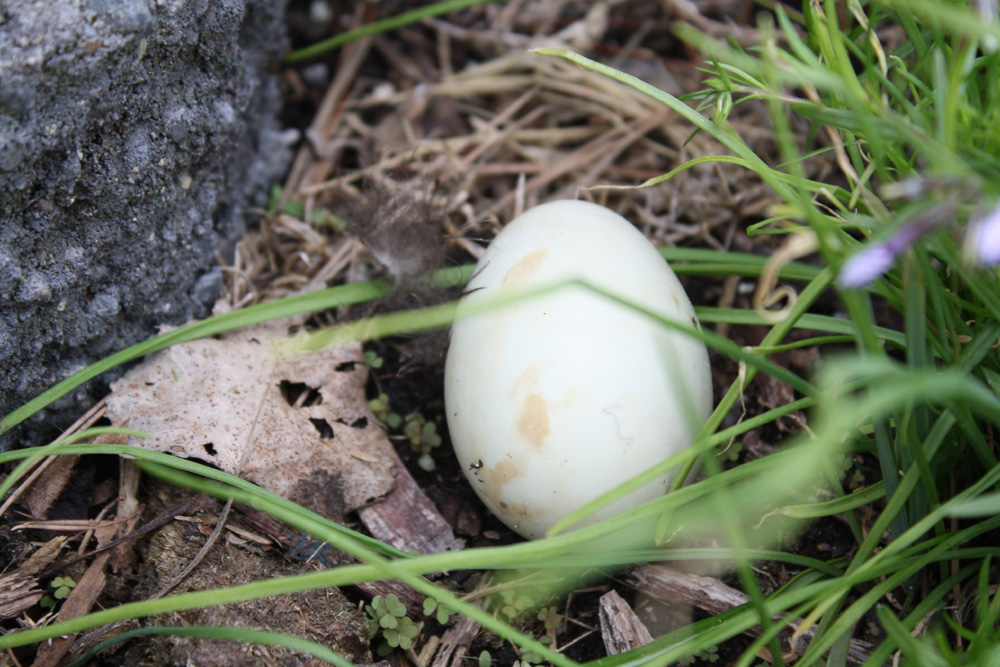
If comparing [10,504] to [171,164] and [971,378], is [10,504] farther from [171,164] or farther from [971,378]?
[971,378]

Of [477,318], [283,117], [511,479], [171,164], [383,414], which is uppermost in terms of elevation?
[171,164]

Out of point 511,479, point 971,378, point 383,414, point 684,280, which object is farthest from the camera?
point 684,280

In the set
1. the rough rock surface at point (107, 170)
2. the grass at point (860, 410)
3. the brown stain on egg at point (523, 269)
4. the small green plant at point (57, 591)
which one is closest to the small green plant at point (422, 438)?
the grass at point (860, 410)

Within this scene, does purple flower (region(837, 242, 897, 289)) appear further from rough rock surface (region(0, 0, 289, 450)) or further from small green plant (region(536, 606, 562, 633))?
rough rock surface (region(0, 0, 289, 450))

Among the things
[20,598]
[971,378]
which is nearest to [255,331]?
[20,598]

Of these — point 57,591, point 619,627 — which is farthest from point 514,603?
point 57,591

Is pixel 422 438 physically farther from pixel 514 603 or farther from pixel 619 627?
pixel 619 627

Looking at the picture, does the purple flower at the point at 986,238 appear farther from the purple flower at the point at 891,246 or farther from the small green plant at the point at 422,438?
the small green plant at the point at 422,438
